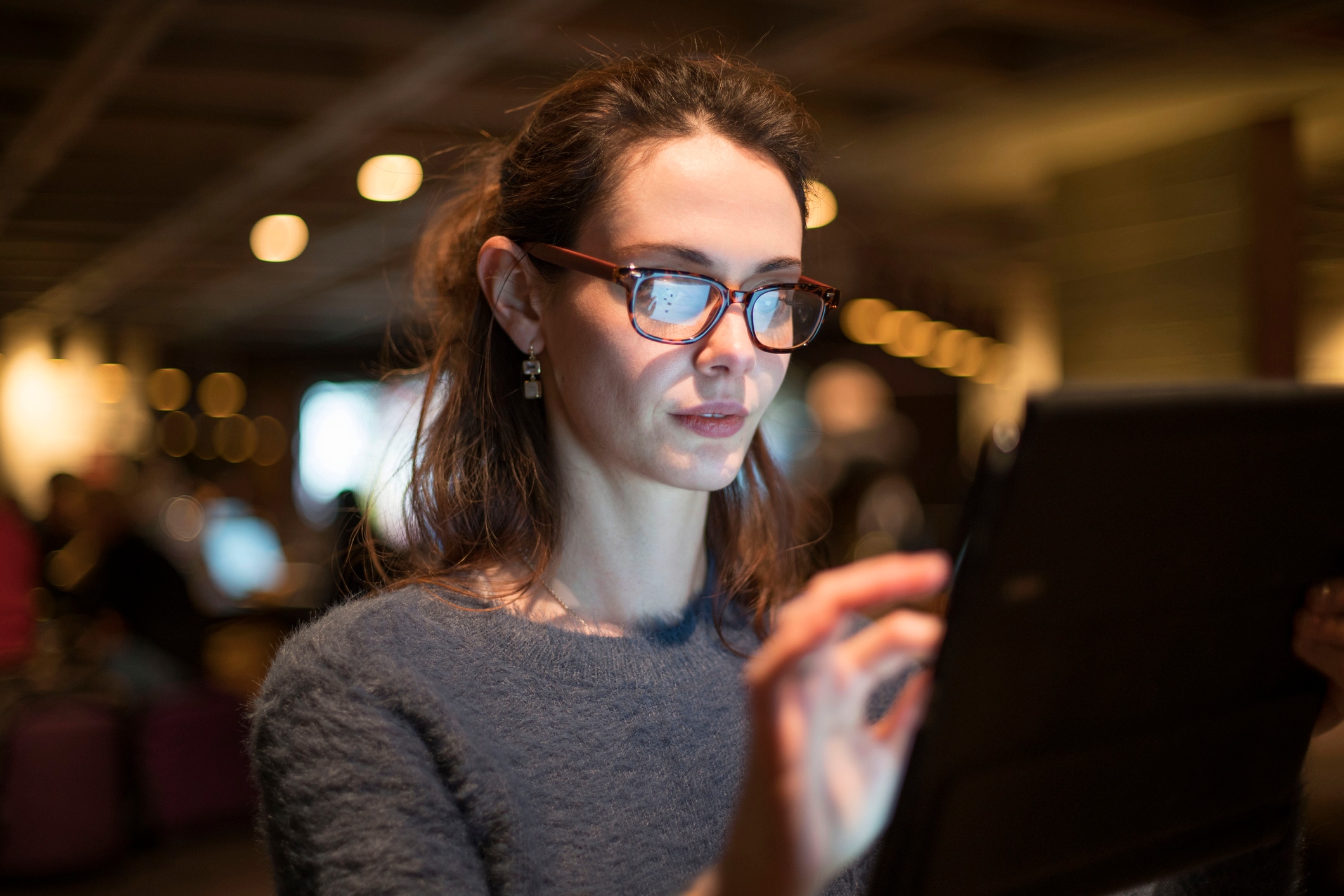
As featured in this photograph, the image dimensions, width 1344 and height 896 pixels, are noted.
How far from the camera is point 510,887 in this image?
3.31 ft

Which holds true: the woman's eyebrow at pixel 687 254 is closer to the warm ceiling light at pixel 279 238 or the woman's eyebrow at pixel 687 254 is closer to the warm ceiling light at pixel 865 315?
the warm ceiling light at pixel 279 238

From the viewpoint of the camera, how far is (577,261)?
1196mm

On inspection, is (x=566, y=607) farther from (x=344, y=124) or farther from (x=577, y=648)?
(x=344, y=124)

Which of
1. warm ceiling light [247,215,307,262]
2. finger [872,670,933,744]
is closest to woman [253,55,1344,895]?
finger [872,670,933,744]

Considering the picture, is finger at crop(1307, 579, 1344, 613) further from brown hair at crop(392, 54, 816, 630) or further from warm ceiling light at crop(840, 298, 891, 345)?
warm ceiling light at crop(840, 298, 891, 345)

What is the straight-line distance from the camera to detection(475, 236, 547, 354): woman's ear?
1.33m

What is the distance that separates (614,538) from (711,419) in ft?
0.74

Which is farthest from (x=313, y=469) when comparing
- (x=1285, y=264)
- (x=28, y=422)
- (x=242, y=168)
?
(x=1285, y=264)

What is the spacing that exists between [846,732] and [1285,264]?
5.24 meters

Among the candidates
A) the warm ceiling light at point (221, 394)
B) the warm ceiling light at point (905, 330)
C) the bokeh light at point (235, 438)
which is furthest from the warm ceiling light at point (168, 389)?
the warm ceiling light at point (905, 330)

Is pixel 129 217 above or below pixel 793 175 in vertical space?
above

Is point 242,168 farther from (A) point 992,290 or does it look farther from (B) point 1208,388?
(A) point 992,290

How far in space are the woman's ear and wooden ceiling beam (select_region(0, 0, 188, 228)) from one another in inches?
116

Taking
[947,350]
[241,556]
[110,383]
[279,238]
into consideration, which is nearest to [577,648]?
[279,238]
